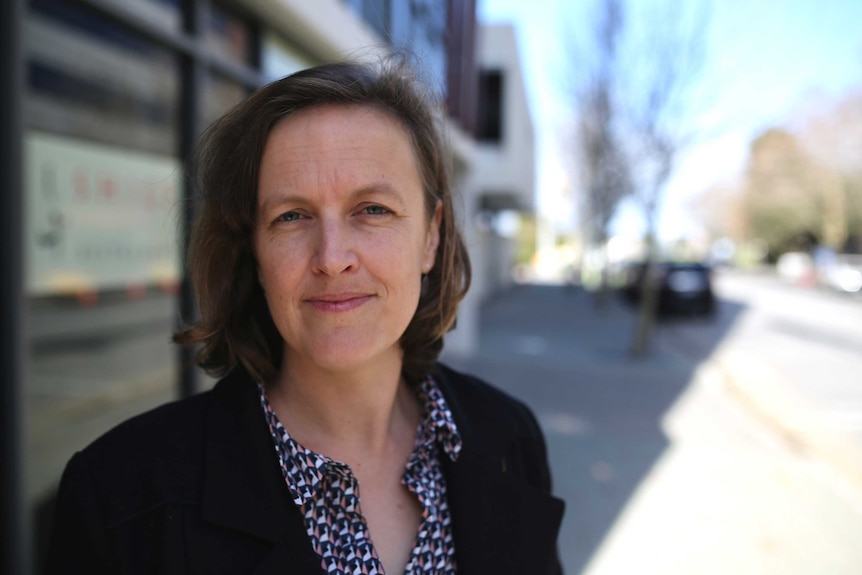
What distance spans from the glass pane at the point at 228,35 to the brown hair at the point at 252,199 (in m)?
3.16

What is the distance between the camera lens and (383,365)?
159cm

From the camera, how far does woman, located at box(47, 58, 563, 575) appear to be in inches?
48.2

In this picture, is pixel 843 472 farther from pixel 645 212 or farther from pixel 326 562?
pixel 645 212

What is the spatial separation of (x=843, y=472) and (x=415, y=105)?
563 cm

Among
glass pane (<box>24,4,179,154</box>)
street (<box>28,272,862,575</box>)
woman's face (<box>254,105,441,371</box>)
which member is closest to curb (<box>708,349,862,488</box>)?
street (<box>28,272,862,575</box>)

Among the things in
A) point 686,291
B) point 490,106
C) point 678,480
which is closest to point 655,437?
point 678,480

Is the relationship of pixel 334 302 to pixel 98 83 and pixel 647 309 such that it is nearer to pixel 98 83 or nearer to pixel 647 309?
pixel 98 83

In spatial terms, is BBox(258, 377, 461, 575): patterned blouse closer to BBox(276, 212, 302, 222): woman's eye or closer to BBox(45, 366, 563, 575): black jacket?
BBox(45, 366, 563, 575): black jacket

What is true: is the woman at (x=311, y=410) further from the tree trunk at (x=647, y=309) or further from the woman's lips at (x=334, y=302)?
the tree trunk at (x=647, y=309)

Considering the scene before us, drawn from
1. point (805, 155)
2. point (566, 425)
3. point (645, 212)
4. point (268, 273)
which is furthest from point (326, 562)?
point (805, 155)

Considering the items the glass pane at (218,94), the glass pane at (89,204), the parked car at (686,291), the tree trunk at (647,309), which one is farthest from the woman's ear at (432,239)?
the parked car at (686,291)

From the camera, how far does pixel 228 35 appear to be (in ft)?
15.2

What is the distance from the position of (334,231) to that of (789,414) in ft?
24.5

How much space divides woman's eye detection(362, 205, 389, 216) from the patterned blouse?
1.51 ft
